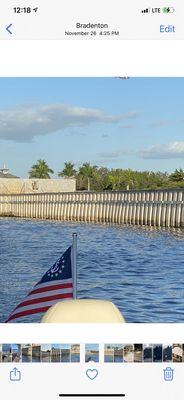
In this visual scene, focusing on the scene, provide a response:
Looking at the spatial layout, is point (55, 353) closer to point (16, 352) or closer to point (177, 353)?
point (16, 352)

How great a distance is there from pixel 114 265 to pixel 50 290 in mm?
35605

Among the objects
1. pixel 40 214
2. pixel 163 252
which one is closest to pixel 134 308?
pixel 163 252

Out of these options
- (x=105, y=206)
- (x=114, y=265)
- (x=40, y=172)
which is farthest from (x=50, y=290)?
(x=40, y=172)

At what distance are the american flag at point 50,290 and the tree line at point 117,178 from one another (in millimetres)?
67893

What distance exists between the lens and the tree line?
77.2 m

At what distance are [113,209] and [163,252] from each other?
2944cm

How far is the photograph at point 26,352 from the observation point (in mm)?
2070

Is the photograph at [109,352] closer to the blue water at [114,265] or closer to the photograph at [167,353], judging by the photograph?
the photograph at [167,353]
